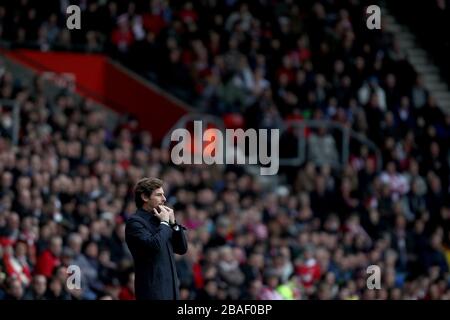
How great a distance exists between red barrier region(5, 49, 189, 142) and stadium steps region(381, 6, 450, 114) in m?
4.95

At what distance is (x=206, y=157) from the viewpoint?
22.4 metres

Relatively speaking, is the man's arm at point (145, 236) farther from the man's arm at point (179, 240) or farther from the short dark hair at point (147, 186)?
the short dark hair at point (147, 186)

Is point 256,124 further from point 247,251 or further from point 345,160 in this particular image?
point 247,251

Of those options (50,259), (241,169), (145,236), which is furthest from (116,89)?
(145,236)

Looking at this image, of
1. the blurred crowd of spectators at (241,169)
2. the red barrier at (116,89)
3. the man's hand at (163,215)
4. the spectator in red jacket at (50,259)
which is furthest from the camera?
the red barrier at (116,89)

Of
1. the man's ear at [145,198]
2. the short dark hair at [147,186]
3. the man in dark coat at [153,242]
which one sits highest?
the short dark hair at [147,186]

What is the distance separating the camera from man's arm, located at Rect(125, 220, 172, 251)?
11.6 meters

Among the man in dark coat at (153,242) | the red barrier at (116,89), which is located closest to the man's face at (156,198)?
the man in dark coat at (153,242)

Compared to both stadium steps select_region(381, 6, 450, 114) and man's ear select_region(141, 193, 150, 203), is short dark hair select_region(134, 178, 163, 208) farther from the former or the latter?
stadium steps select_region(381, 6, 450, 114)

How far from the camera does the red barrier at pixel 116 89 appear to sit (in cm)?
2378

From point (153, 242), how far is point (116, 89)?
13.1 meters

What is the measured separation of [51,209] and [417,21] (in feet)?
35.5

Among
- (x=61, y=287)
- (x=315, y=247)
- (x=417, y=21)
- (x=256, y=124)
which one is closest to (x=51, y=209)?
(x=61, y=287)

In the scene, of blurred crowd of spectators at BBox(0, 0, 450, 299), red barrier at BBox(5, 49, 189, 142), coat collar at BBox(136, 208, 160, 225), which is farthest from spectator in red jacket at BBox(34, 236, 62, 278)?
red barrier at BBox(5, 49, 189, 142)
